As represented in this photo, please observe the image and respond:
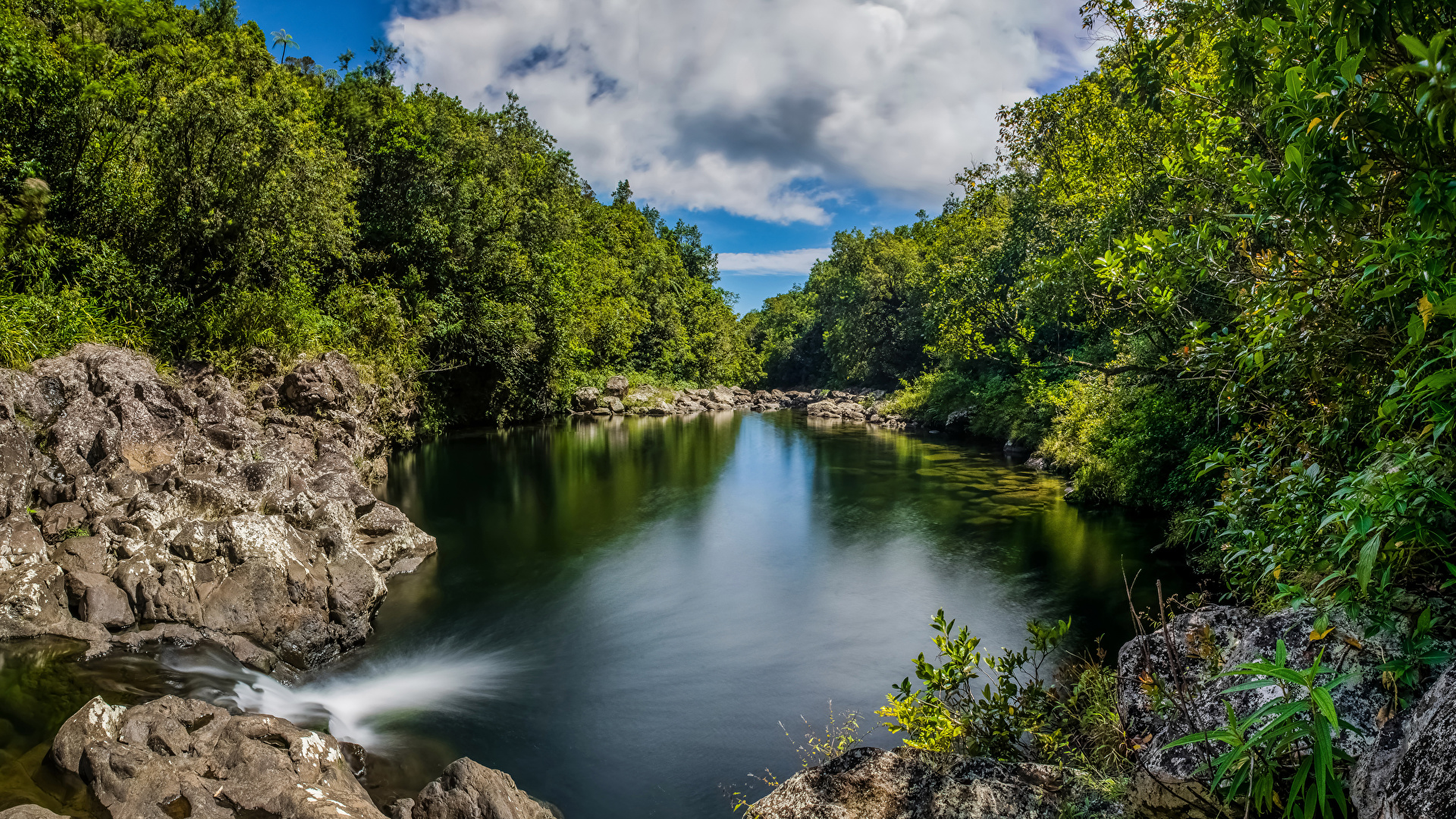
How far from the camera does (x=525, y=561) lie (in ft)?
44.5

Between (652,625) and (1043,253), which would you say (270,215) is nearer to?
(652,625)

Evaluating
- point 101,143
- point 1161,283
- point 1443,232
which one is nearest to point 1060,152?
point 1161,283

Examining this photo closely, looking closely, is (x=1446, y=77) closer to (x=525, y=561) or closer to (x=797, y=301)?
(x=525, y=561)

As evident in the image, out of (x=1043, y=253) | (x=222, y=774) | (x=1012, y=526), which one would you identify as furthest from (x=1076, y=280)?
(x=222, y=774)

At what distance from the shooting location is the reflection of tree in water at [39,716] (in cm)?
497

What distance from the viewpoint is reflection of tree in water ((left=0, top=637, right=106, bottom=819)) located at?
4.97m

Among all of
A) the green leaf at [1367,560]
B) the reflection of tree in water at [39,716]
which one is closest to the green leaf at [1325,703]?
the green leaf at [1367,560]

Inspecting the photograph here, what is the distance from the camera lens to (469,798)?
17.1 ft

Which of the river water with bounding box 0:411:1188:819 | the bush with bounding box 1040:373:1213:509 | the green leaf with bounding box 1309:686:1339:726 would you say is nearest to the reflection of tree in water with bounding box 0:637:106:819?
the river water with bounding box 0:411:1188:819

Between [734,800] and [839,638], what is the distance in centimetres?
417

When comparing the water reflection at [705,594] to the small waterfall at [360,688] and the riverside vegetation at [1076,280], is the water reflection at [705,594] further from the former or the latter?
the riverside vegetation at [1076,280]

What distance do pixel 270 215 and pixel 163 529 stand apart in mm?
10536

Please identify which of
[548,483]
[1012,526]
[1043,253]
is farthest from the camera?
[1043,253]

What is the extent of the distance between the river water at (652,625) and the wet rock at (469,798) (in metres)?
1.31
